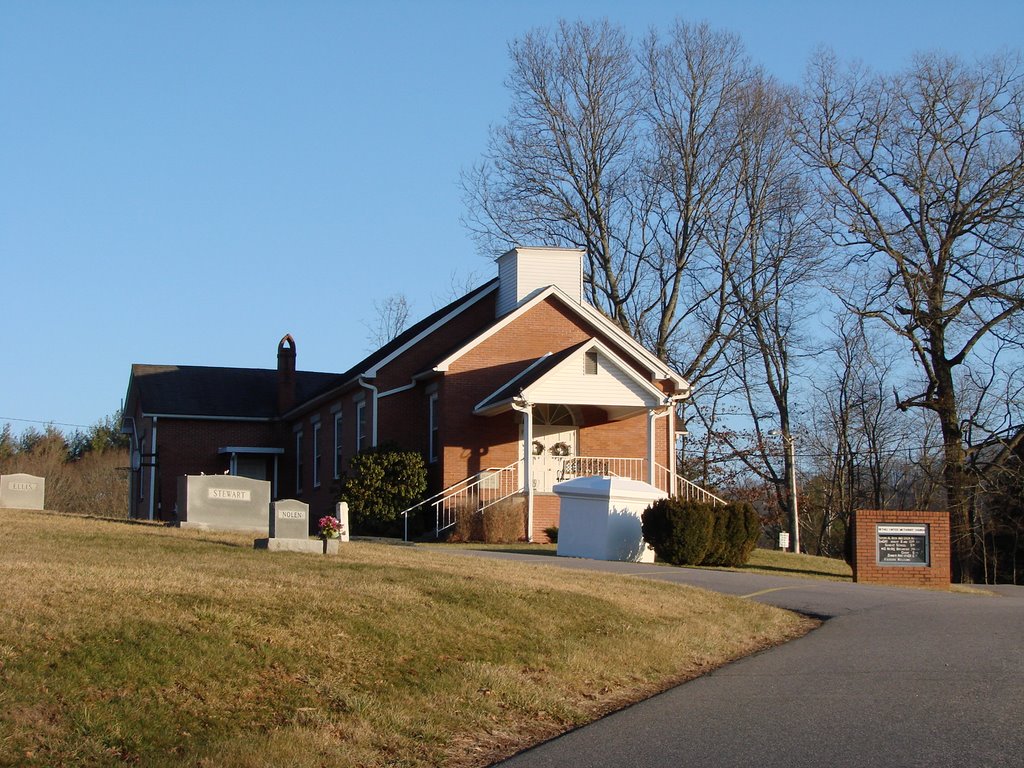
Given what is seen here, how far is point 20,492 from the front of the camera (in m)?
29.0

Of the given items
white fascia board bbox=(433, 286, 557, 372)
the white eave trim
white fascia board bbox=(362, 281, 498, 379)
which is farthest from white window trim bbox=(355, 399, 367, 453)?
white fascia board bbox=(433, 286, 557, 372)

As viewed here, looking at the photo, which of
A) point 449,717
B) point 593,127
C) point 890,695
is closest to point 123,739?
point 449,717

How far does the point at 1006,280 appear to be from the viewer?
3353 centimetres

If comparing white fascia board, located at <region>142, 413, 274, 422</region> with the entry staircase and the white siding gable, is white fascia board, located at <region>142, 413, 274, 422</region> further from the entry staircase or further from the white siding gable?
the white siding gable

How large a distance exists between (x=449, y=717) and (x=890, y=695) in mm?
3543

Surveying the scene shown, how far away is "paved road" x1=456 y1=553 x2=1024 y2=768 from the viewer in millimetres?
7613

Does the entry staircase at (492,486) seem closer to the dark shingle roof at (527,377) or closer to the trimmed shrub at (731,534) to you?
the dark shingle roof at (527,377)

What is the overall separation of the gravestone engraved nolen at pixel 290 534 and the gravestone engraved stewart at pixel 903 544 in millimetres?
10802

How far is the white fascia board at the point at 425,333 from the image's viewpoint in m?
31.6

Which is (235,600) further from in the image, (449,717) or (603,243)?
(603,243)

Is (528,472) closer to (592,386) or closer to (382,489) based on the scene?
(592,386)

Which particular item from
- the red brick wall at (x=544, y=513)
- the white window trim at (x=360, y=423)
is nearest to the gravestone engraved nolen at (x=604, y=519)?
the red brick wall at (x=544, y=513)

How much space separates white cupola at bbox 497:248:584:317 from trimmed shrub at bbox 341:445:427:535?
5.94m

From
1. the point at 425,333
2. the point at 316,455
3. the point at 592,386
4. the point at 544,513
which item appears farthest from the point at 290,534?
the point at 316,455
